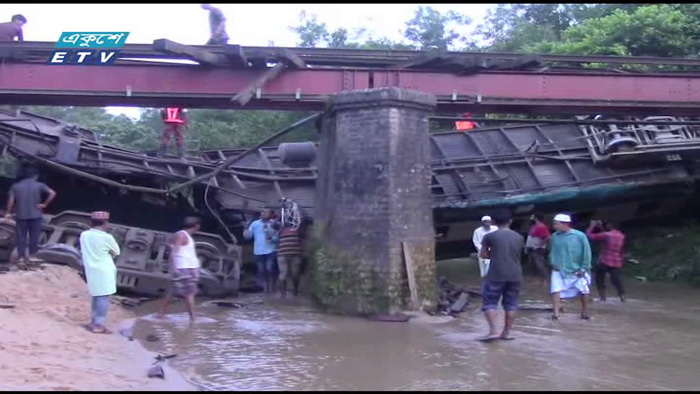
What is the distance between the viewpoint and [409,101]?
11.2m

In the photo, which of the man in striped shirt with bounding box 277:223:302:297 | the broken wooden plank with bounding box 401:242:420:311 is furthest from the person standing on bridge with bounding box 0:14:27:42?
the broken wooden plank with bounding box 401:242:420:311

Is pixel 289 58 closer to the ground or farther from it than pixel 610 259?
farther from it

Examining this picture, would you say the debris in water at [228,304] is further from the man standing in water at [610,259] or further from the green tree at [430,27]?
the green tree at [430,27]

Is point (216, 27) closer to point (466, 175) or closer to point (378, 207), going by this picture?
point (378, 207)

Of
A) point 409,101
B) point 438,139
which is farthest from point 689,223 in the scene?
point 409,101

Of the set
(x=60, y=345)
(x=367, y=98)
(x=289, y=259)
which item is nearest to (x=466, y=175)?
(x=289, y=259)

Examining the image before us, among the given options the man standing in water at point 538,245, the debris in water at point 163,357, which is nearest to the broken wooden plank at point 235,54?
the debris in water at point 163,357

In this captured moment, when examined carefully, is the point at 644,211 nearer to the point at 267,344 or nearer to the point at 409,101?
the point at 409,101

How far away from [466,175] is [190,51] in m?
7.13

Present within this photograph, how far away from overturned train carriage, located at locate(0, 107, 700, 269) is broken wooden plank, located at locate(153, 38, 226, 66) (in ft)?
9.58

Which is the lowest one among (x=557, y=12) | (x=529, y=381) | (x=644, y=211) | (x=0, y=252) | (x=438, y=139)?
(x=529, y=381)

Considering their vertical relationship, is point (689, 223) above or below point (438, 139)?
below

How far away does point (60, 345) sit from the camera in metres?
7.76

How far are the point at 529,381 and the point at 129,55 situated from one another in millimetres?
7836
